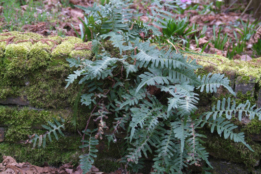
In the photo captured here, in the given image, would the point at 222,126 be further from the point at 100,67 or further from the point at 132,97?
the point at 100,67

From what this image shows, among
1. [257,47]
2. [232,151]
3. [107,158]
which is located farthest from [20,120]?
[257,47]

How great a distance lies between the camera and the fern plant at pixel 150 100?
5.16 ft

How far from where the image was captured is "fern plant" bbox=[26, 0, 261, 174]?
5.16ft

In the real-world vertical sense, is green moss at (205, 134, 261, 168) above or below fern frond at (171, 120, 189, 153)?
below

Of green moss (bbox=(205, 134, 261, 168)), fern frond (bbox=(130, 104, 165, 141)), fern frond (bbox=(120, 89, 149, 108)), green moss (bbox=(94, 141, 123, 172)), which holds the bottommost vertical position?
green moss (bbox=(94, 141, 123, 172))

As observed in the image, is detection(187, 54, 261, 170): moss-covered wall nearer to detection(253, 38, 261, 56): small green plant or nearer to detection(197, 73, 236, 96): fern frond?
detection(197, 73, 236, 96): fern frond

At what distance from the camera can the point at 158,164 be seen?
5.30 ft

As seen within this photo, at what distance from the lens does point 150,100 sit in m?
1.86

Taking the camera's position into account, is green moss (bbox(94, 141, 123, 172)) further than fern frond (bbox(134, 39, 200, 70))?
Yes

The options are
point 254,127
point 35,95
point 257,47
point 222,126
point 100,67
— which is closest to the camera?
point 100,67

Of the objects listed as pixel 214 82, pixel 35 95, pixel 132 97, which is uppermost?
pixel 214 82

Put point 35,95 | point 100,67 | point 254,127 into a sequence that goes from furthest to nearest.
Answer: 1. point 35,95
2. point 254,127
3. point 100,67

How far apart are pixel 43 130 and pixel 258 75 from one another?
2.10 meters

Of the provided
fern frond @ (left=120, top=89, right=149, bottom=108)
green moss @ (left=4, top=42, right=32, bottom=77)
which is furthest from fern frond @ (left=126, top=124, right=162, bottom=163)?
green moss @ (left=4, top=42, right=32, bottom=77)
